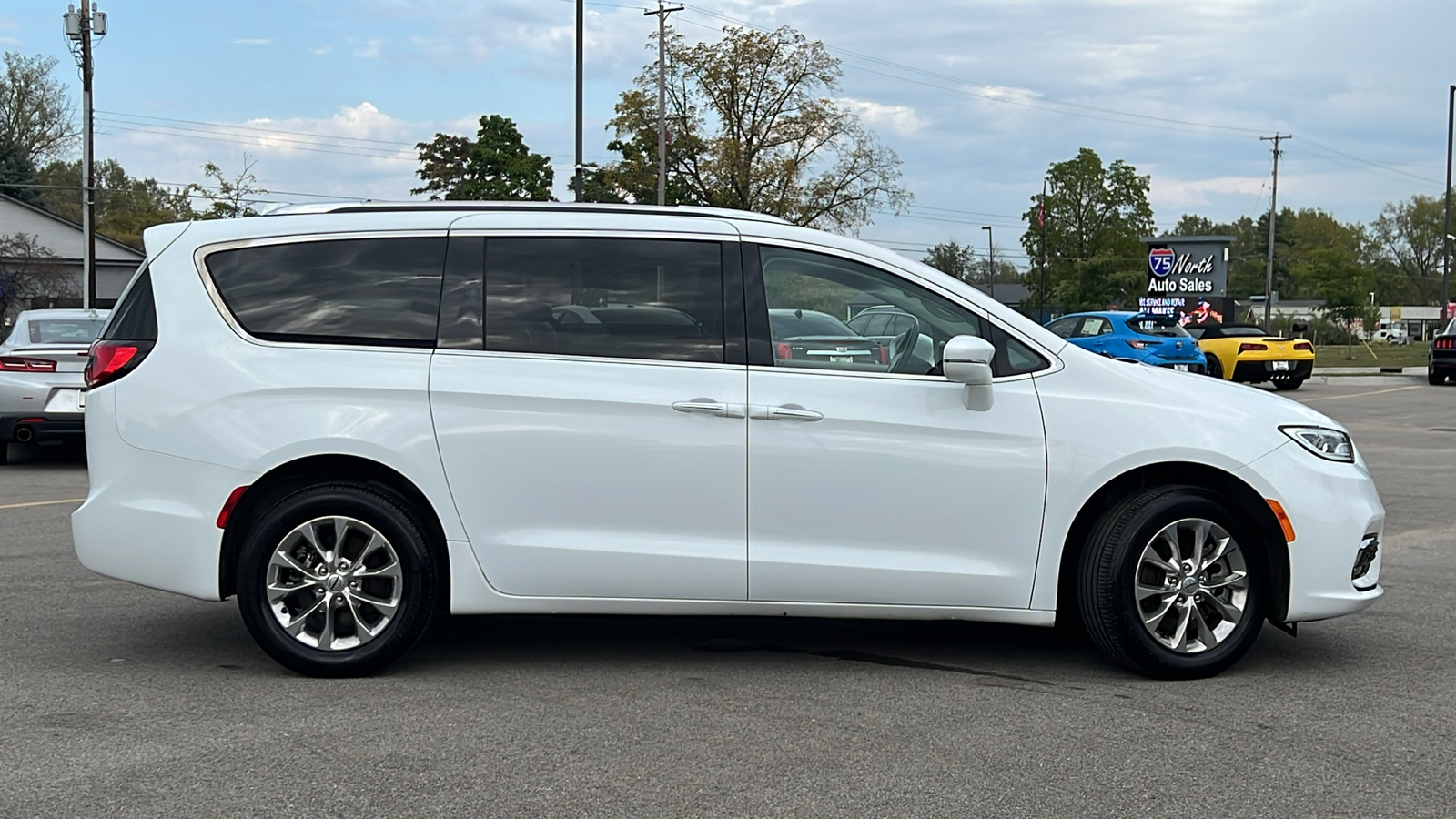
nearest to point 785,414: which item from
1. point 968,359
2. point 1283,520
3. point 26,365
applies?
point 968,359

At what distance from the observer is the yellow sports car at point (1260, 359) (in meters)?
28.8

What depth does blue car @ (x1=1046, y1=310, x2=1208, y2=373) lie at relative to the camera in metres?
24.7

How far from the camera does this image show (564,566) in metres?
5.24

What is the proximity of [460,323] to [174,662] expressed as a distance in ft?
5.98

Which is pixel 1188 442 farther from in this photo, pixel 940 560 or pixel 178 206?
pixel 178 206

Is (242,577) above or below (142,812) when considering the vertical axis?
above

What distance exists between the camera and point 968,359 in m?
5.09

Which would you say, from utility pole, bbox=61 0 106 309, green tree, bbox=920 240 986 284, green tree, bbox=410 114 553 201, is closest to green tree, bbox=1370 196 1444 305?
green tree, bbox=920 240 986 284

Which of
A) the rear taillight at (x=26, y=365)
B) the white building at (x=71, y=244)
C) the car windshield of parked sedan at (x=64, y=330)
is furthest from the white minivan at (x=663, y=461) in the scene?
the white building at (x=71, y=244)

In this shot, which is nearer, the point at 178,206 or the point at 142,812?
the point at 142,812

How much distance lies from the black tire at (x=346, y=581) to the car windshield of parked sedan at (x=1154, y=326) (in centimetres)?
2215

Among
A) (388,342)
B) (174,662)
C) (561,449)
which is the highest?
(388,342)

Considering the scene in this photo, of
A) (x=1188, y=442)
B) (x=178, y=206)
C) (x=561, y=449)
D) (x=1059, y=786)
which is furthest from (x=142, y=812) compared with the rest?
(x=178, y=206)

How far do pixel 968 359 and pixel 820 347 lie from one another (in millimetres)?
580
